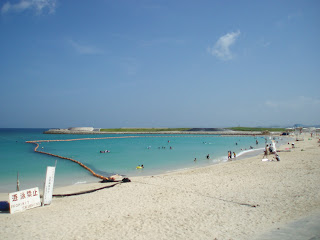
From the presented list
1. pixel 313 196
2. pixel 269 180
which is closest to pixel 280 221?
pixel 313 196

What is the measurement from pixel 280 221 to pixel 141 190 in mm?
6252

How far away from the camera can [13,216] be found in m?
8.02

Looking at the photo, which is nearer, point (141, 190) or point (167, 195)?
point (167, 195)

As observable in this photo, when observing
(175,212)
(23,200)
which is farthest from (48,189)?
(175,212)

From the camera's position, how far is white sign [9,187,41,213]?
8.36 meters

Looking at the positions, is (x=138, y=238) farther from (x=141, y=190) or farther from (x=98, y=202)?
(x=141, y=190)

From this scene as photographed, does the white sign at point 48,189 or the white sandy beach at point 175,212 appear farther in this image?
the white sign at point 48,189

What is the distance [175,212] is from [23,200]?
5561 mm

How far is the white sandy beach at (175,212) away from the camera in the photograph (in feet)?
21.0

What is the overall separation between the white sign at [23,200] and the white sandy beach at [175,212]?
26 centimetres

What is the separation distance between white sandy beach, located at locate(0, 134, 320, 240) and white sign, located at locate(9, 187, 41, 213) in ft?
0.84

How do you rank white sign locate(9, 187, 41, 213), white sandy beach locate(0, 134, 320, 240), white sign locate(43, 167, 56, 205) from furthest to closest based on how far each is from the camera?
white sign locate(43, 167, 56, 205) → white sign locate(9, 187, 41, 213) → white sandy beach locate(0, 134, 320, 240)

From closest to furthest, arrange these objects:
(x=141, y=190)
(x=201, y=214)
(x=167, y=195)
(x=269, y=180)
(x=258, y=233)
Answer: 1. (x=258, y=233)
2. (x=201, y=214)
3. (x=167, y=195)
4. (x=141, y=190)
5. (x=269, y=180)

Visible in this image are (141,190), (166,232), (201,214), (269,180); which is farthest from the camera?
(269,180)
